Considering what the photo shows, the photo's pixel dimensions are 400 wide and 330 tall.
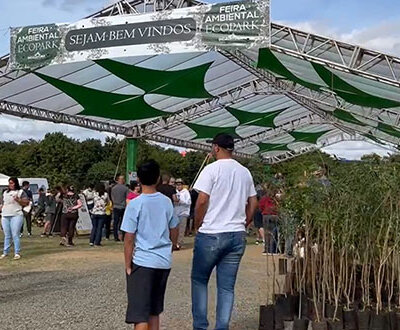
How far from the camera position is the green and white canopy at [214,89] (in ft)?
42.7

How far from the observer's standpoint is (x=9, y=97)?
18203mm

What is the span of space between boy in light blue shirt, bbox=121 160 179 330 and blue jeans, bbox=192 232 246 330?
32 centimetres

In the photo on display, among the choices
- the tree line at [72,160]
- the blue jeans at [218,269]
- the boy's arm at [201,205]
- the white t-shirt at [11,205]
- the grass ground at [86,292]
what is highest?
the tree line at [72,160]

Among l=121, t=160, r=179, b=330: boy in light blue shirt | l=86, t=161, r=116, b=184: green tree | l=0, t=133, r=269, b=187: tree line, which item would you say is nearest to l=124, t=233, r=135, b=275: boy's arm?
l=121, t=160, r=179, b=330: boy in light blue shirt

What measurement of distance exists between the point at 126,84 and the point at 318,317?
39.5 feet

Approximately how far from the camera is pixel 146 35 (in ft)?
43.0

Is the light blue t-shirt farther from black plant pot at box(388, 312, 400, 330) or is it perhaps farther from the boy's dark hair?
black plant pot at box(388, 312, 400, 330)

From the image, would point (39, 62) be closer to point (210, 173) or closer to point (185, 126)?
point (210, 173)

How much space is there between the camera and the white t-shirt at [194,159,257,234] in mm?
4727

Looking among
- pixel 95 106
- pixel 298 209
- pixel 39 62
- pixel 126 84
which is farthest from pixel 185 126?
pixel 298 209

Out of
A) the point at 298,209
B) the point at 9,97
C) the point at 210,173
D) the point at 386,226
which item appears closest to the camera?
the point at 210,173

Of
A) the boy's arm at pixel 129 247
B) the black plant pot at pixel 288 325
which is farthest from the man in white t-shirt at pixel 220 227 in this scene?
the black plant pot at pixel 288 325

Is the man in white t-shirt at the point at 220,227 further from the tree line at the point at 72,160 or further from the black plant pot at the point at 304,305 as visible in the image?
the tree line at the point at 72,160

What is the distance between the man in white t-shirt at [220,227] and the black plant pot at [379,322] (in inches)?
44.3
